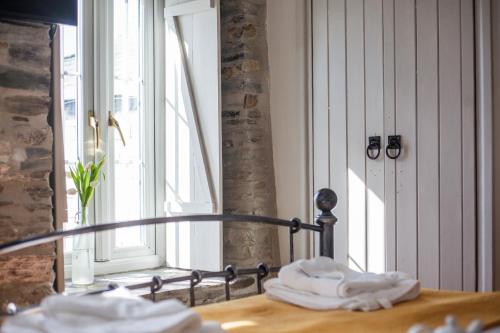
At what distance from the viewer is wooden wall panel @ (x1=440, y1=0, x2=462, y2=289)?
3.25 m

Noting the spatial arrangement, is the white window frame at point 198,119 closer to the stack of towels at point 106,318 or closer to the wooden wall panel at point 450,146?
the wooden wall panel at point 450,146

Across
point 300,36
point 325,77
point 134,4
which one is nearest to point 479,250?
point 325,77

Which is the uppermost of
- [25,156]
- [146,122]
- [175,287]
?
[146,122]

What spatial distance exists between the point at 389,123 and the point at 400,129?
3.1 inches

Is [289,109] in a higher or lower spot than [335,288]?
higher

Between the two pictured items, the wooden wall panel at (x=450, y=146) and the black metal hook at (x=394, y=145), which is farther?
the black metal hook at (x=394, y=145)

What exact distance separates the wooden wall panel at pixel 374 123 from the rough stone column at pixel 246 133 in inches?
28.8

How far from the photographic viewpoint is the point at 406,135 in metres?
3.45

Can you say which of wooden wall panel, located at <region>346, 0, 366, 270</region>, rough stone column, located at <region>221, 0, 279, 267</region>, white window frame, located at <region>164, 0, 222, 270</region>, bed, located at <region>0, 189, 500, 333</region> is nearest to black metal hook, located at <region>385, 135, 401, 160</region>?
wooden wall panel, located at <region>346, 0, 366, 270</region>

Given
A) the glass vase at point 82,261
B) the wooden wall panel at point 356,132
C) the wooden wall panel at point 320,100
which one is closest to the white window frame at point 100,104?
the glass vase at point 82,261

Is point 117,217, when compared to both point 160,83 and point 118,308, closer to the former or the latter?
point 160,83

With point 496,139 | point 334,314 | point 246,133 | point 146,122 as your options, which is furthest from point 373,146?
point 334,314

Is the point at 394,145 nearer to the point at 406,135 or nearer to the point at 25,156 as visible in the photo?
the point at 406,135

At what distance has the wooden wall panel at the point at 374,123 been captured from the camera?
3.56 m
